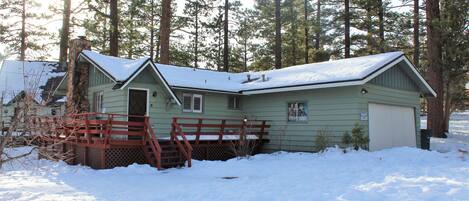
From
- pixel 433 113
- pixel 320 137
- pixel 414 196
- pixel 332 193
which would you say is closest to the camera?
pixel 414 196

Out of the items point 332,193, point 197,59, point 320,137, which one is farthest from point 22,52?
point 332,193

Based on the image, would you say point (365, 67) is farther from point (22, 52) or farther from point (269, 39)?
point (22, 52)

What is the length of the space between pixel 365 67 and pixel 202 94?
653cm

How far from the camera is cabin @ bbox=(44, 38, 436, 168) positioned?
14.7 metres

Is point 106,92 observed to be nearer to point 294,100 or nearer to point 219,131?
point 219,131

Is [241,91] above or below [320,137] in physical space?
above

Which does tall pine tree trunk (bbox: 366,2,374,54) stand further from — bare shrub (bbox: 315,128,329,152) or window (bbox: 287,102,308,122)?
bare shrub (bbox: 315,128,329,152)

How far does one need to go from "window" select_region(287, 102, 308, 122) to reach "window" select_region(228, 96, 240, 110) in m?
2.82

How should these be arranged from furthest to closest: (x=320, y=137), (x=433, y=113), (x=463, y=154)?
(x=433, y=113)
(x=320, y=137)
(x=463, y=154)

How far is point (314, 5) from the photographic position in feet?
121

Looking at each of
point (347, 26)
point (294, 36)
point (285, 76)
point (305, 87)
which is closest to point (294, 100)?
point (305, 87)

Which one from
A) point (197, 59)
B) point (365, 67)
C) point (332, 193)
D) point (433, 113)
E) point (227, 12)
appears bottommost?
point (332, 193)

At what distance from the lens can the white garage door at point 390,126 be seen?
1532cm

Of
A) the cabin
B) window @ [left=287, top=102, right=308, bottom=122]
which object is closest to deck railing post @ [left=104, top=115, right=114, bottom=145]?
the cabin
